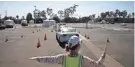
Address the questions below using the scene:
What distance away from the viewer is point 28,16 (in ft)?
464

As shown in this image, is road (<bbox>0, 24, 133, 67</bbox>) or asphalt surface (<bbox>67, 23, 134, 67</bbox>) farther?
asphalt surface (<bbox>67, 23, 134, 67</bbox>)

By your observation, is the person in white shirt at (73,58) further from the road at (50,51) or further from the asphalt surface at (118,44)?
the asphalt surface at (118,44)

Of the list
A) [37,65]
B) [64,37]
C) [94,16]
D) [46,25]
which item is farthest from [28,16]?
[37,65]

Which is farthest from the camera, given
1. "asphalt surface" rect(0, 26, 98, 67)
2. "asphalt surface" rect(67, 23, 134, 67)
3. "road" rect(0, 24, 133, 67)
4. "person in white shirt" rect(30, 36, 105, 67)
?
"asphalt surface" rect(67, 23, 134, 67)

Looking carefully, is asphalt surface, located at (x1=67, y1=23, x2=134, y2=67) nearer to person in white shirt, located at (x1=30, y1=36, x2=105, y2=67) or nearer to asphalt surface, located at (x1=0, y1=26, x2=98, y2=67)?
asphalt surface, located at (x1=0, y1=26, x2=98, y2=67)

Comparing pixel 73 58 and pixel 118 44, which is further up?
pixel 73 58

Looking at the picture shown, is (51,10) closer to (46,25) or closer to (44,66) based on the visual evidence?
(46,25)

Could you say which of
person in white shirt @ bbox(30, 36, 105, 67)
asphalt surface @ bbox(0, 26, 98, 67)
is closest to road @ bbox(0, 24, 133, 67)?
asphalt surface @ bbox(0, 26, 98, 67)

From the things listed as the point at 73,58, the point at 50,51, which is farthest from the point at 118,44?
the point at 73,58

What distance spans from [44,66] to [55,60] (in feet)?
24.2

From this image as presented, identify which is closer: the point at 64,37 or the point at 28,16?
the point at 64,37

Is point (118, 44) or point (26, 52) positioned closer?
point (26, 52)

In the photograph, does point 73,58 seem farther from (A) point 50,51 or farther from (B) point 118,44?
(B) point 118,44

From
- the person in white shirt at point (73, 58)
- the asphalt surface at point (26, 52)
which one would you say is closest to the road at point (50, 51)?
the asphalt surface at point (26, 52)
